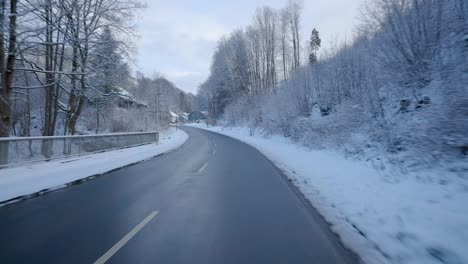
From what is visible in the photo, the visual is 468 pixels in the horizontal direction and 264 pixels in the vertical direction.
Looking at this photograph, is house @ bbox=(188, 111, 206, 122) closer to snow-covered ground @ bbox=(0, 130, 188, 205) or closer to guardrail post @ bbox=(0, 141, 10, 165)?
snow-covered ground @ bbox=(0, 130, 188, 205)

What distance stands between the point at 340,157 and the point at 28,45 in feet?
50.8

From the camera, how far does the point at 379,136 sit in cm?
1025

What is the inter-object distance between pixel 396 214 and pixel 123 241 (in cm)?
474

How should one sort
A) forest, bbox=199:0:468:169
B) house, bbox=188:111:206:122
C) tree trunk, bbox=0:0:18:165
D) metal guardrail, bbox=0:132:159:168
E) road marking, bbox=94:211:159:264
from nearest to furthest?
1. road marking, bbox=94:211:159:264
2. forest, bbox=199:0:468:169
3. metal guardrail, bbox=0:132:159:168
4. tree trunk, bbox=0:0:18:165
5. house, bbox=188:111:206:122

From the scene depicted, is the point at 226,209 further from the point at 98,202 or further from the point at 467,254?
the point at 467,254

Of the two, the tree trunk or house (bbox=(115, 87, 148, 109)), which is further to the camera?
house (bbox=(115, 87, 148, 109))

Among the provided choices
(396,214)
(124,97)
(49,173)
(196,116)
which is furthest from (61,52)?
(196,116)

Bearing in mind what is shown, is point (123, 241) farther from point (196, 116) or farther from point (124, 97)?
point (196, 116)

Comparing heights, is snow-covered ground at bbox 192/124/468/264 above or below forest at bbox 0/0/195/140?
below

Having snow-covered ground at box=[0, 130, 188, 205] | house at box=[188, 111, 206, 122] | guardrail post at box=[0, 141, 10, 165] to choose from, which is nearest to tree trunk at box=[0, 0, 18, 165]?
snow-covered ground at box=[0, 130, 188, 205]

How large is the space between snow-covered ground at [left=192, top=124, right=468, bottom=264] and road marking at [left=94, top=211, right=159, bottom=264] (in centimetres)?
341

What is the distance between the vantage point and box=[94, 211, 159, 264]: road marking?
137 inches

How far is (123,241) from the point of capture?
402 centimetres

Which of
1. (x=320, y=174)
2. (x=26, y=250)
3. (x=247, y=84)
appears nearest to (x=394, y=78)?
(x=320, y=174)
